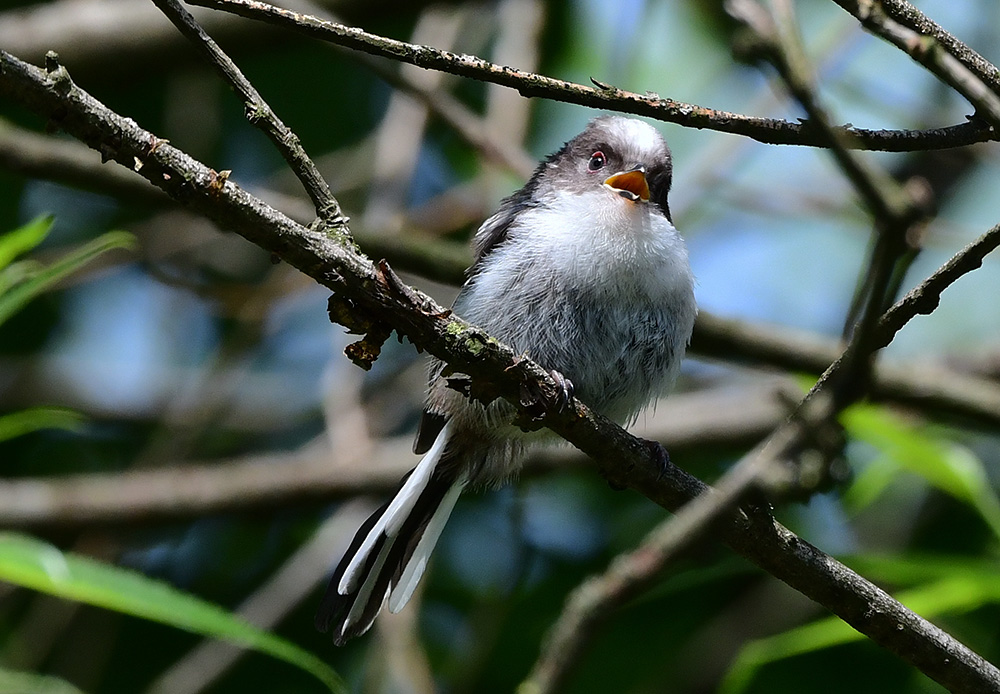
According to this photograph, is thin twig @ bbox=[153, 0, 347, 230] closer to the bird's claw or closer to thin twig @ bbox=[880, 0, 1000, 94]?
the bird's claw

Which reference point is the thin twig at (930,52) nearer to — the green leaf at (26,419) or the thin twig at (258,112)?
the thin twig at (258,112)

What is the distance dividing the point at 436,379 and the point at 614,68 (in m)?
2.59

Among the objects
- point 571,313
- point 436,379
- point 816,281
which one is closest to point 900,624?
Result: point 571,313

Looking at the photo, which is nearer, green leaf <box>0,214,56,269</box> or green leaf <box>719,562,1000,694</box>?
green leaf <box>0,214,56,269</box>

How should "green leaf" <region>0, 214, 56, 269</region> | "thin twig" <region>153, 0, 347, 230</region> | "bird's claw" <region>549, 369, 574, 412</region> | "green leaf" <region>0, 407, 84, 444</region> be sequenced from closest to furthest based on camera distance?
"thin twig" <region>153, 0, 347, 230</region>
"bird's claw" <region>549, 369, 574, 412</region>
"green leaf" <region>0, 214, 56, 269</region>
"green leaf" <region>0, 407, 84, 444</region>

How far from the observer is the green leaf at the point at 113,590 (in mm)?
2260

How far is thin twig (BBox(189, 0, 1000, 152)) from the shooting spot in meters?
1.86

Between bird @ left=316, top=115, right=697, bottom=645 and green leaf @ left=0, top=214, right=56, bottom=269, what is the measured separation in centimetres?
118

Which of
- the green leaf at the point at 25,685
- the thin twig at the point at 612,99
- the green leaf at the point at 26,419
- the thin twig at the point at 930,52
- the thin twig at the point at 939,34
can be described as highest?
the thin twig at the point at 939,34

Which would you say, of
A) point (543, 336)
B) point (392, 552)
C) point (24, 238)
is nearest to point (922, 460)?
point (543, 336)

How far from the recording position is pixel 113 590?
2.33 m

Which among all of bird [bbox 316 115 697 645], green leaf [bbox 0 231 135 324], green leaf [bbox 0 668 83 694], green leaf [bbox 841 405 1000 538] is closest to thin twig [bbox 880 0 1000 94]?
green leaf [bbox 841 405 1000 538]

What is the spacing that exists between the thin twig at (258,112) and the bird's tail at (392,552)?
1474mm

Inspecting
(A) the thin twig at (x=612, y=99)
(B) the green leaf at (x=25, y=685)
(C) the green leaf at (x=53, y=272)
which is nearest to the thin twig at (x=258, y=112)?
(A) the thin twig at (x=612, y=99)
